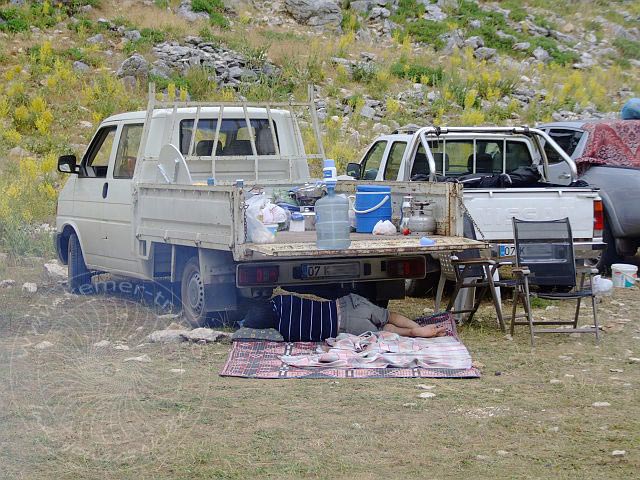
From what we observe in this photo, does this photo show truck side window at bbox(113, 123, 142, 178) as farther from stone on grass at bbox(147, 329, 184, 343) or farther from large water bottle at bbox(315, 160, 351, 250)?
large water bottle at bbox(315, 160, 351, 250)

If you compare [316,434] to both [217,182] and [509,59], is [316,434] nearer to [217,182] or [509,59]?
[217,182]

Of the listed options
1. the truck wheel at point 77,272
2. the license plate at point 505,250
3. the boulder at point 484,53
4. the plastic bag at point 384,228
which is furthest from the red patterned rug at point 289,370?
the boulder at point 484,53

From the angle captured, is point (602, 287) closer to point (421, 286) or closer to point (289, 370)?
point (421, 286)

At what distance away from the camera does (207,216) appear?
805 cm

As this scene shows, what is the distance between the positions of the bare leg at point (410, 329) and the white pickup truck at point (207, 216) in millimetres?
358

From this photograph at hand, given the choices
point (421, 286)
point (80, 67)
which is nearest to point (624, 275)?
point (421, 286)

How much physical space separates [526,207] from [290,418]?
4.63 m

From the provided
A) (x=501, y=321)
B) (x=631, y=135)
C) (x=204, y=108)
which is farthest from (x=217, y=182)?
(x=631, y=135)

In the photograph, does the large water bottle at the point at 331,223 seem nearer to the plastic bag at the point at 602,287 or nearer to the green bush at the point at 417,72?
the plastic bag at the point at 602,287

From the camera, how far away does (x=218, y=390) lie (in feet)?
21.5

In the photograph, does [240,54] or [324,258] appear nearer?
[324,258]

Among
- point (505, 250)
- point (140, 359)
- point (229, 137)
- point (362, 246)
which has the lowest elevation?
point (140, 359)

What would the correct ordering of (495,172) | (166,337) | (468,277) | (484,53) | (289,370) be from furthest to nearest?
(484,53) → (495,172) → (468,277) → (166,337) → (289,370)

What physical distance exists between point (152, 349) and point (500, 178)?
439 centimetres
